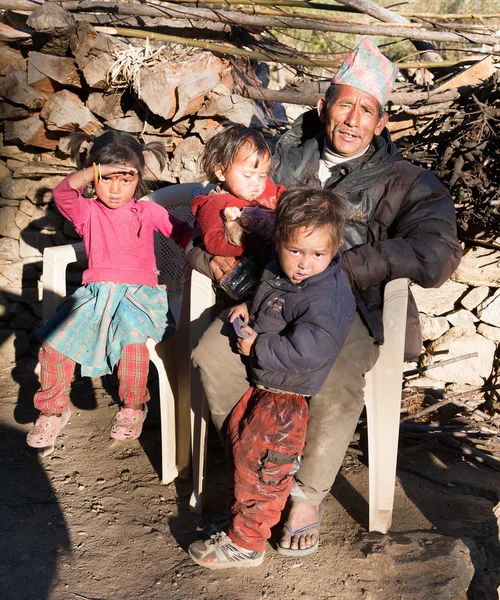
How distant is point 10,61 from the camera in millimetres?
3877

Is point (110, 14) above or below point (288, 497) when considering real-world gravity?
above

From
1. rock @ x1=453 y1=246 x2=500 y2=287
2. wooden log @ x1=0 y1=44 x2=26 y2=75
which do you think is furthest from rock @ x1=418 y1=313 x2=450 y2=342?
wooden log @ x1=0 y1=44 x2=26 y2=75

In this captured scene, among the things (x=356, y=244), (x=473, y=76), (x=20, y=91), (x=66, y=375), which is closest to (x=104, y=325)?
(x=66, y=375)

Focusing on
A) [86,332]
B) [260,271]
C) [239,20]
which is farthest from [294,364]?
[239,20]

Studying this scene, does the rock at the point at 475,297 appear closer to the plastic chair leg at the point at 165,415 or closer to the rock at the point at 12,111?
the plastic chair leg at the point at 165,415

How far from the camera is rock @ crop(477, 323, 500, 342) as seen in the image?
4062mm

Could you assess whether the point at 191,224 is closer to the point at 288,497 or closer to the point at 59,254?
the point at 59,254

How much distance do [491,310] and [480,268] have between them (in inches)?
10.8

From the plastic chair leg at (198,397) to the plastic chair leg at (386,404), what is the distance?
0.67m

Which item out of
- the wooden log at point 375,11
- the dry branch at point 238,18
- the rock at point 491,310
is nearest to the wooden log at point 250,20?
the dry branch at point 238,18

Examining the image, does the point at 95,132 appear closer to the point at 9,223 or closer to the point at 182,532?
the point at 9,223

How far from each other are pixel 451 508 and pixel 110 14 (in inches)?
131

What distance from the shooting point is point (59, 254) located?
10.3ft

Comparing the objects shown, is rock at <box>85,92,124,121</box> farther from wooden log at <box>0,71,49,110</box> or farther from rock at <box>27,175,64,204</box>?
rock at <box>27,175,64,204</box>
